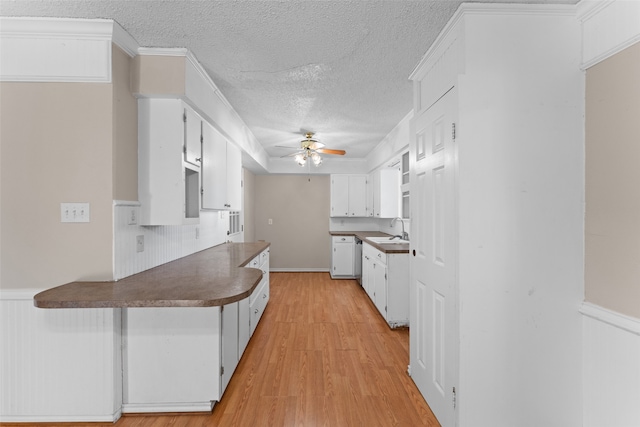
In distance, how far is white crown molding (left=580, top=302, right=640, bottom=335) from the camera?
1313 millimetres

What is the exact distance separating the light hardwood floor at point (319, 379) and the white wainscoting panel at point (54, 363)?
0.47 feet

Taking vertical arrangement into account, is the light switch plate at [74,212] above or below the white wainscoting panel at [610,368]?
above

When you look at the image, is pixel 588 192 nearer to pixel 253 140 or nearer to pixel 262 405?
pixel 262 405

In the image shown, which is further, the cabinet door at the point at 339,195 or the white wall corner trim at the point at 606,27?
the cabinet door at the point at 339,195

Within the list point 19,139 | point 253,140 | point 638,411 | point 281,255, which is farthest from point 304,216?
point 638,411

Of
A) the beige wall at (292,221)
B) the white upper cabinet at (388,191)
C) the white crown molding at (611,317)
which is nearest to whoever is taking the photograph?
the white crown molding at (611,317)

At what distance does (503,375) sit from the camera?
1.56m

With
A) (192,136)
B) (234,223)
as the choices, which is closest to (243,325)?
(192,136)

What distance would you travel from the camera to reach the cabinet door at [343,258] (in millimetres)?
5883

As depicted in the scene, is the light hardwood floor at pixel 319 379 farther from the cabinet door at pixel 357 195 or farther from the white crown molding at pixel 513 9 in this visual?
the cabinet door at pixel 357 195

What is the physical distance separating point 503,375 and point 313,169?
5.21 metres

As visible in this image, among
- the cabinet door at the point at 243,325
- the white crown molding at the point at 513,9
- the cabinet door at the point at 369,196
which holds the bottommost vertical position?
the cabinet door at the point at 243,325

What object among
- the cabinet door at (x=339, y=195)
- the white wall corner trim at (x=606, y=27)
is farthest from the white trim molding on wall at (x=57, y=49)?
the cabinet door at (x=339, y=195)

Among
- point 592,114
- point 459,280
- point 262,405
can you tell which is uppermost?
point 592,114
